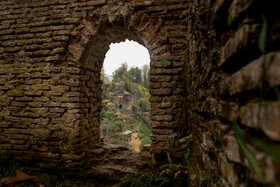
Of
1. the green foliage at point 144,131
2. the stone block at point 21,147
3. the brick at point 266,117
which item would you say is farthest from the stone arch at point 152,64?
the green foliage at point 144,131

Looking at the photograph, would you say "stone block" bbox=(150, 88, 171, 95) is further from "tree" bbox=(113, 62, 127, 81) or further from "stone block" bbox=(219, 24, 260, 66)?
"tree" bbox=(113, 62, 127, 81)

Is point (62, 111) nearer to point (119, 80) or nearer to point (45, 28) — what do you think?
point (45, 28)

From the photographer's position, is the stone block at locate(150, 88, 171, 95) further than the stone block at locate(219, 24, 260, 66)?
Yes

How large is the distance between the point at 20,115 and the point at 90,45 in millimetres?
1876

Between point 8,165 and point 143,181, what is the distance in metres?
2.53

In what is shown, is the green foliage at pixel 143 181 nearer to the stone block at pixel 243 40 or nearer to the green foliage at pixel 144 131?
the stone block at pixel 243 40

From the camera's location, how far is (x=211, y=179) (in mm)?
1109

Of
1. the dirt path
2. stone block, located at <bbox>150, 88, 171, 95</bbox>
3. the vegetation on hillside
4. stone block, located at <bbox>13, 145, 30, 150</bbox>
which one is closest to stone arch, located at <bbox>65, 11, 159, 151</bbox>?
stone block, located at <bbox>150, 88, 171, 95</bbox>

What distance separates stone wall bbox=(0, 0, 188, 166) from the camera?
2.63 metres

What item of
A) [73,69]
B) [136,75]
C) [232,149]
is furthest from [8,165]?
[136,75]

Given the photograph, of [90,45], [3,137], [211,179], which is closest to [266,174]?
[211,179]

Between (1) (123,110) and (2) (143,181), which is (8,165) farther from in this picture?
(1) (123,110)

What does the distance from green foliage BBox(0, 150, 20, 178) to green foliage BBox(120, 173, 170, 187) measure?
6.53ft

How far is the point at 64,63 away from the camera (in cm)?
301
